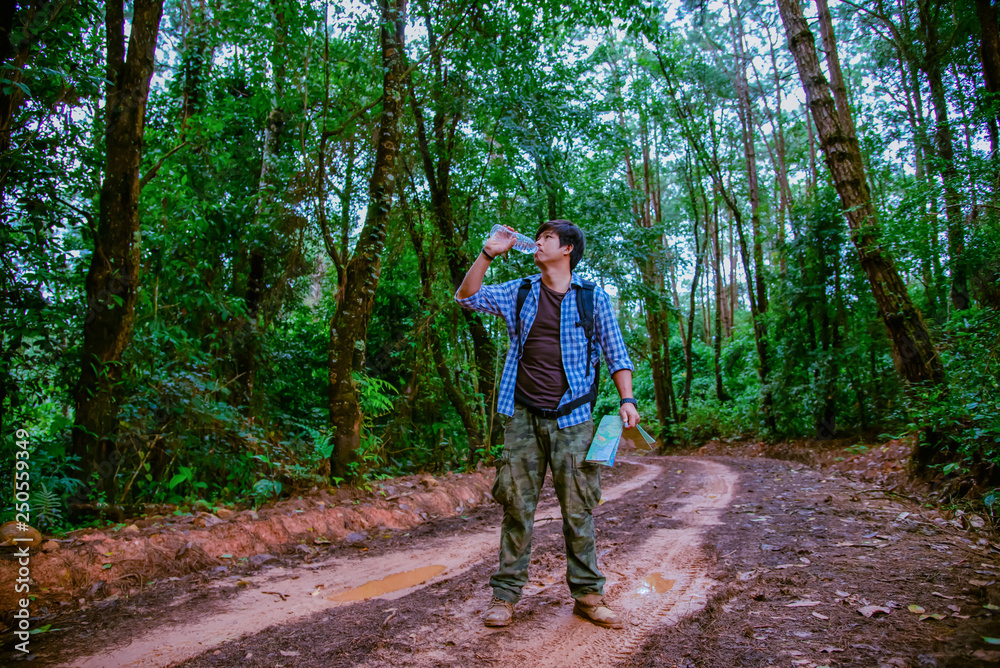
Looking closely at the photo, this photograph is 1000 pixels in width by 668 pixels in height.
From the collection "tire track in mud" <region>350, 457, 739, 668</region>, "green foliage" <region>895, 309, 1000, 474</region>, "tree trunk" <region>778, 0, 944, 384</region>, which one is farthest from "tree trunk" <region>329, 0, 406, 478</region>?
"green foliage" <region>895, 309, 1000, 474</region>

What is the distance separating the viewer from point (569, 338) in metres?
3.47

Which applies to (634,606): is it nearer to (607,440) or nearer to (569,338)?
(607,440)

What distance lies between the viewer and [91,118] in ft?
20.2

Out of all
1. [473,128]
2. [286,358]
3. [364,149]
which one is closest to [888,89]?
[473,128]

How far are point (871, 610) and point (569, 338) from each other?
7.05ft

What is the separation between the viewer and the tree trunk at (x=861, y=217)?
738 centimetres

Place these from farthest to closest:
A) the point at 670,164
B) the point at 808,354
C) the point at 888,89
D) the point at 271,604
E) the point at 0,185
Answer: the point at 670,164 < the point at 888,89 < the point at 808,354 < the point at 0,185 < the point at 271,604

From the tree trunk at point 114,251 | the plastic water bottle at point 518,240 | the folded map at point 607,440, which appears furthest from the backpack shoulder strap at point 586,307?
the tree trunk at point 114,251

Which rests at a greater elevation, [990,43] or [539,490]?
[990,43]

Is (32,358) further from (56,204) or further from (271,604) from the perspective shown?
(271,604)

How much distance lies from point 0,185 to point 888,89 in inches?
913

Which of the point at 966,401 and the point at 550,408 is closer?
the point at 550,408

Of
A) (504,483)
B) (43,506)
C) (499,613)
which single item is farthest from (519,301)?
(43,506)

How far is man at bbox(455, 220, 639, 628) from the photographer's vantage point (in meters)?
3.29
